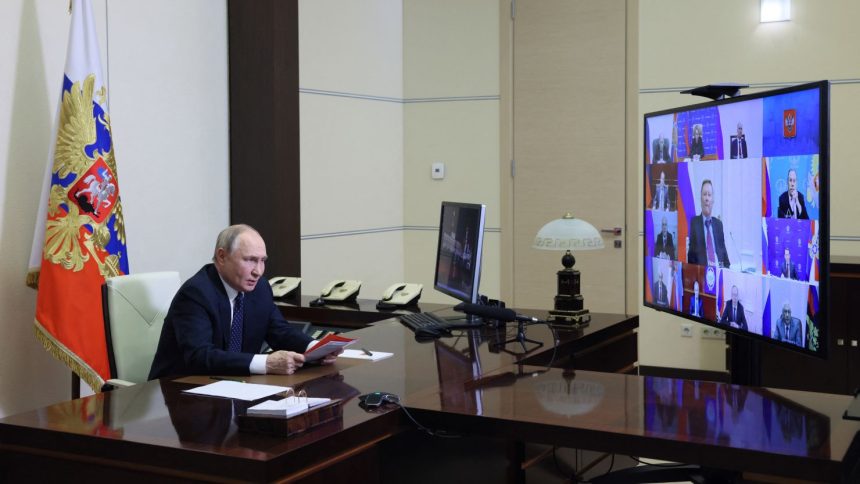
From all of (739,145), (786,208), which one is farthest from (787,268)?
(739,145)

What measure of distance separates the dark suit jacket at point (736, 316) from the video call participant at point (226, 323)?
1.24m

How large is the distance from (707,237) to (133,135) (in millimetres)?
3116

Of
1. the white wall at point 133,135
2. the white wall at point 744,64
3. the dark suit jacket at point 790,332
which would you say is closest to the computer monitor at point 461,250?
the dark suit jacket at point 790,332

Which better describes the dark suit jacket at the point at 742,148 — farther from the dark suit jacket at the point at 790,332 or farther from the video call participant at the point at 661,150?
the dark suit jacket at the point at 790,332

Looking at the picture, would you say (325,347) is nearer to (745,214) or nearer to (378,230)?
(745,214)

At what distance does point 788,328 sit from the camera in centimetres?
246

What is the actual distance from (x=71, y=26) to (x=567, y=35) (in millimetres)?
3345

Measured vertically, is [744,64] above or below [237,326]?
above

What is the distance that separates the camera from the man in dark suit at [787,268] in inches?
95.5

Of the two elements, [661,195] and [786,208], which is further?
[661,195]

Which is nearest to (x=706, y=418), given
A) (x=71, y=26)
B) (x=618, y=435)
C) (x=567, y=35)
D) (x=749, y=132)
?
(x=618, y=435)

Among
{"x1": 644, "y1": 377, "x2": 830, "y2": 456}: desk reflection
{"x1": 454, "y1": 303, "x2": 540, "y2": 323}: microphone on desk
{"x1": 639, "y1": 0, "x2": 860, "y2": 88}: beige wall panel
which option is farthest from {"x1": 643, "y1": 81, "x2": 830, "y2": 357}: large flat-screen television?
{"x1": 639, "y1": 0, "x2": 860, "y2": 88}: beige wall panel

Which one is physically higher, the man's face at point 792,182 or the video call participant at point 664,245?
the man's face at point 792,182

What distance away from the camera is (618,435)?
220cm
